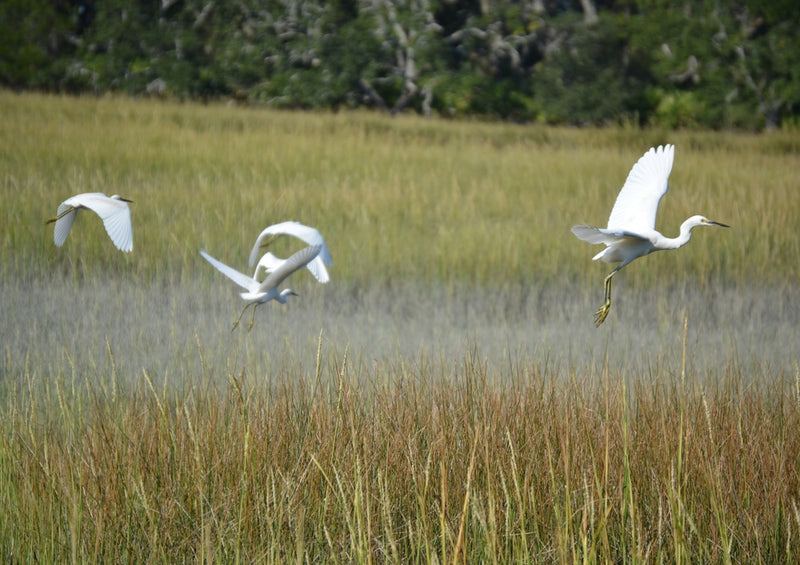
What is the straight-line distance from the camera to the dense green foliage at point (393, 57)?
15.0 meters

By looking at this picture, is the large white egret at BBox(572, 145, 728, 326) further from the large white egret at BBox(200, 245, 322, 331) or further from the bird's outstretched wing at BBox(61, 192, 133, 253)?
the bird's outstretched wing at BBox(61, 192, 133, 253)

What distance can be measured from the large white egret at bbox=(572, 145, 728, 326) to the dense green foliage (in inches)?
499

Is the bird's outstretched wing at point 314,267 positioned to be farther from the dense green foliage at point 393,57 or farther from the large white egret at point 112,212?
the dense green foliage at point 393,57

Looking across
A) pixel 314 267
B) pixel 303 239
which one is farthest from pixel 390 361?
pixel 303 239

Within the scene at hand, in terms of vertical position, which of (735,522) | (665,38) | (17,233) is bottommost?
(735,522)

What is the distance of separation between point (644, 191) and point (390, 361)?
108cm

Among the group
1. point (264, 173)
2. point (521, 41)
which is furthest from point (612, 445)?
point (521, 41)

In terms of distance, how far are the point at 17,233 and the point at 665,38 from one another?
11.4 meters

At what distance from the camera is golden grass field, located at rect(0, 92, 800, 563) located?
2.17 m

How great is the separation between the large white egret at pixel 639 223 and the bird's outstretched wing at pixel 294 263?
0.58m

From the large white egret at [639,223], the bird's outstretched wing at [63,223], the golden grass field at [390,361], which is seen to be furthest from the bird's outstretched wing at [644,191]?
the bird's outstretched wing at [63,223]

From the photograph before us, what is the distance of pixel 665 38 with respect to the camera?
1427 cm

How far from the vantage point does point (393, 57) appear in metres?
16.7

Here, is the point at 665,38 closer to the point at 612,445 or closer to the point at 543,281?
the point at 543,281
